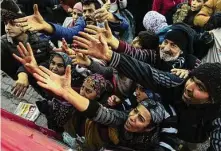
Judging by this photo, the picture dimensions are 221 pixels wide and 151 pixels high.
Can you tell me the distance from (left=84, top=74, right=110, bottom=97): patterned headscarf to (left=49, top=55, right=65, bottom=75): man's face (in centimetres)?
29

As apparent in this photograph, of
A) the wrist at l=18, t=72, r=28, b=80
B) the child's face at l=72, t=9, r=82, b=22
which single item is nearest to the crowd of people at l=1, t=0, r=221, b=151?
the wrist at l=18, t=72, r=28, b=80

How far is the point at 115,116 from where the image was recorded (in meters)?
2.94

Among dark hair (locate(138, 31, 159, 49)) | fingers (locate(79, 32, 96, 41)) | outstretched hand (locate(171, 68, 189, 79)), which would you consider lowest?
dark hair (locate(138, 31, 159, 49))

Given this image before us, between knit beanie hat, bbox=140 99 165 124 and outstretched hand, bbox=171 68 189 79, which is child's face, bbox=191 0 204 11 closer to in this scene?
outstretched hand, bbox=171 68 189 79

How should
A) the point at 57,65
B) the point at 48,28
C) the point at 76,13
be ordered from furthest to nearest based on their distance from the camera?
1. the point at 76,13
2. the point at 57,65
3. the point at 48,28

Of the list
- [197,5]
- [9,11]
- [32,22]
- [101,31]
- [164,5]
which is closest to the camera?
[101,31]

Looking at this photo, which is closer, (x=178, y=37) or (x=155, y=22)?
(x=178, y=37)

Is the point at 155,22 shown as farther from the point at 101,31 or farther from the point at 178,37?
the point at 101,31

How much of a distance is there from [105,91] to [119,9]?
1574 mm

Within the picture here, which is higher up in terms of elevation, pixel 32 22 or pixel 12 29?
pixel 32 22

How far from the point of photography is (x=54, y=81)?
263cm

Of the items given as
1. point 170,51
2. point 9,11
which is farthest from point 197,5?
point 9,11

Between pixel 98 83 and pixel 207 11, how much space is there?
5.01ft

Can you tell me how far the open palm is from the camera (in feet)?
8.51
